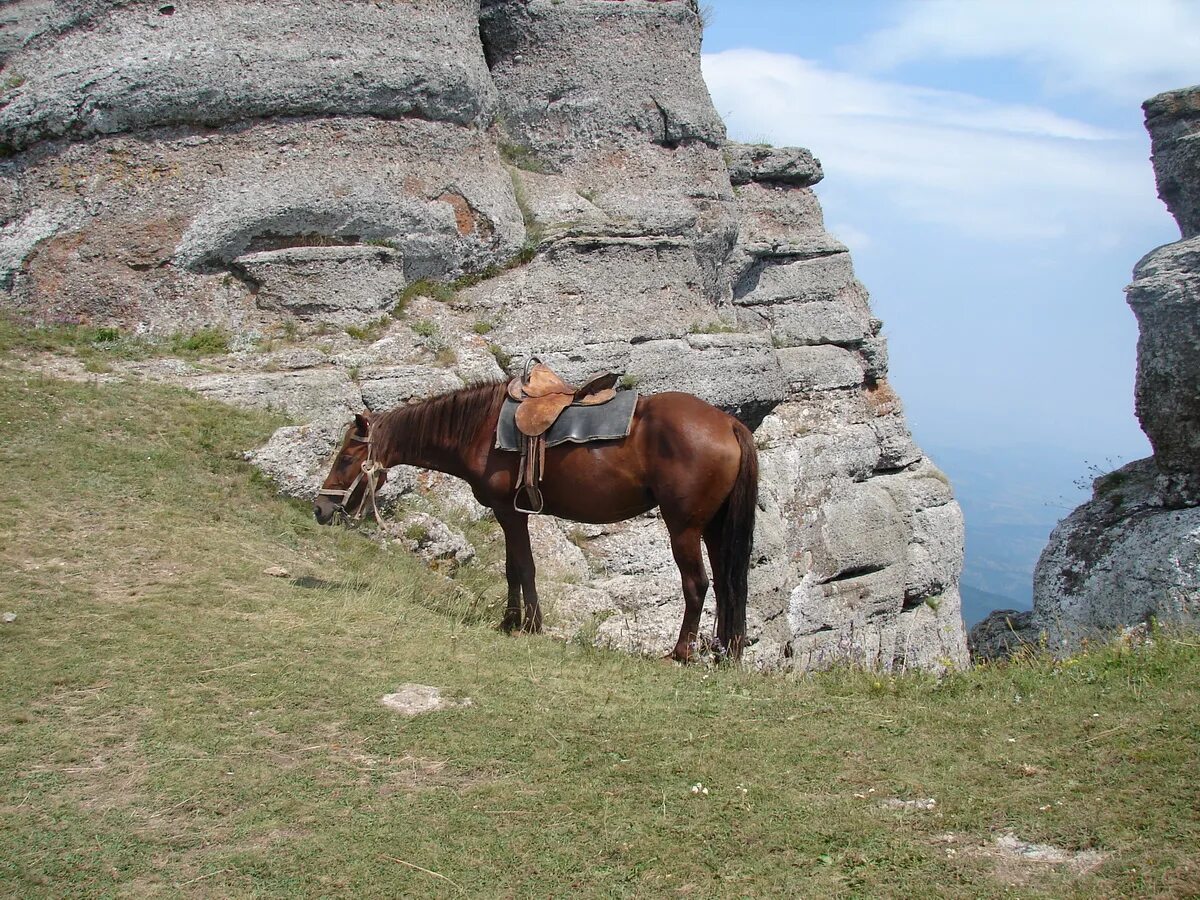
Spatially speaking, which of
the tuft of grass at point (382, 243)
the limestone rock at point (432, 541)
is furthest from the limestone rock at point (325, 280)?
the limestone rock at point (432, 541)

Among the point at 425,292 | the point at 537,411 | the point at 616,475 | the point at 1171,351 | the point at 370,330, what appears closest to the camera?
the point at 616,475

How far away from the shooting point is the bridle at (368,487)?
9781mm

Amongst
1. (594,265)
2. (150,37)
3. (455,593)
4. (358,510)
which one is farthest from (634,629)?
(150,37)

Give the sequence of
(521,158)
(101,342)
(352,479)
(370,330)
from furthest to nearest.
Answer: (521,158), (370,330), (101,342), (352,479)

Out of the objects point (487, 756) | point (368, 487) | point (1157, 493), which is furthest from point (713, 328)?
point (487, 756)

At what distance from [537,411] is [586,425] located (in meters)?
0.49

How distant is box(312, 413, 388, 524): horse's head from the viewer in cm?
982

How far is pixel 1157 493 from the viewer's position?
1586 centimetres

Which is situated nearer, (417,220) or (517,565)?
(517,565)

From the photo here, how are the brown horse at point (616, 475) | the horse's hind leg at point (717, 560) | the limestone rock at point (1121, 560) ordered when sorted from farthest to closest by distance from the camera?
the limestone rock at point (1121, 560), the horse's hind leg at point (717, 560), the brown horse at point (616, 475)

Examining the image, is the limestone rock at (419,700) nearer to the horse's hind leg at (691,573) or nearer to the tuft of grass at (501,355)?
the horse's hind leg at (691,573)

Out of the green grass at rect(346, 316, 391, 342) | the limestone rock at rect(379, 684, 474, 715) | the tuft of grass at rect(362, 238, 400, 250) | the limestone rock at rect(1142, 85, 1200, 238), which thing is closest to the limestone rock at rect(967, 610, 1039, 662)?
the limestone rock at rect(1142, 85, 1200, 238)

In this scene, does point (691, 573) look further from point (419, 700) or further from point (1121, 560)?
point (1121, 560)

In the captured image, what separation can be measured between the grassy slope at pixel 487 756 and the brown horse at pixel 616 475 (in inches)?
41.8
